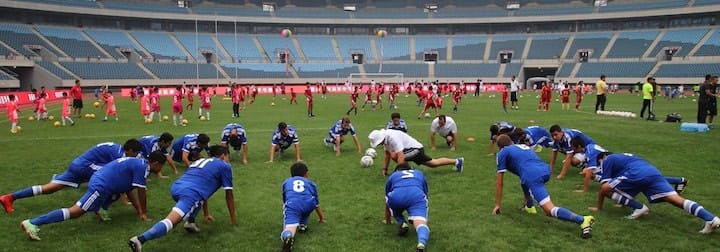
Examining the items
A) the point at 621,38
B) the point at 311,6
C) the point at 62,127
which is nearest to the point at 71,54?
the point at 311,6

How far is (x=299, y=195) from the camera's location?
7066 mm

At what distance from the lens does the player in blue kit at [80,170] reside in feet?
27.3

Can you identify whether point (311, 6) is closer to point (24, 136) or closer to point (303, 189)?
point (24, 136)

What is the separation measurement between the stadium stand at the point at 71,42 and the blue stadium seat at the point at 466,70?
44.2 meters

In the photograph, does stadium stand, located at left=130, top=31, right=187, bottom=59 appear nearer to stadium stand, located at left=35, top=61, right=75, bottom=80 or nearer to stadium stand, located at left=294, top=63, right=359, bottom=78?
stadium stand, located at left=35, top=61, right=75, bottom=80

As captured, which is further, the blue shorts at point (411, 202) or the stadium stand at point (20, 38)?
the stadium stand at point (20, 38)

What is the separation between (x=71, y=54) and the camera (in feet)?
183

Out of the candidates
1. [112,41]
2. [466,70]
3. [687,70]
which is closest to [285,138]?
[112,41]

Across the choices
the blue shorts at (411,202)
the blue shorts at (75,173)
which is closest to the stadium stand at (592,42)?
the blue shorts at (411,202)

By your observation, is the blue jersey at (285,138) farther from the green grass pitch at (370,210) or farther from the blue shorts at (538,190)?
the blue shorts at (538,190)

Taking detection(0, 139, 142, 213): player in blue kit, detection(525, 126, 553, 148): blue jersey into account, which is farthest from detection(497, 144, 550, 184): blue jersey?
detection(0, 139, 142, 213): player in blue kit

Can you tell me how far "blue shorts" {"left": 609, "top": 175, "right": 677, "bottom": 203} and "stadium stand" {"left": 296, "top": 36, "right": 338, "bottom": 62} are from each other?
6377 centimetres

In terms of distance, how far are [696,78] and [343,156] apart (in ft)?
182

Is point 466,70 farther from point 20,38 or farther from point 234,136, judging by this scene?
point 234,136
